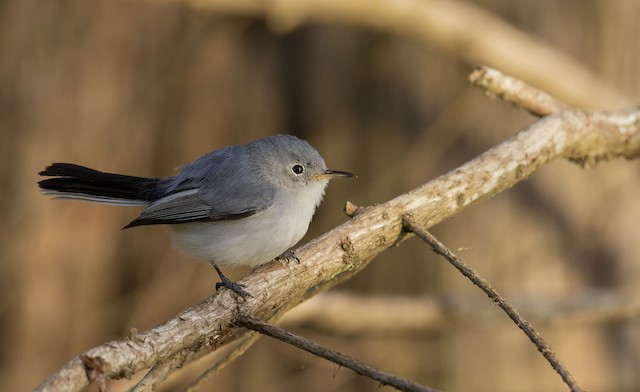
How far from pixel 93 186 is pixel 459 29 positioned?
8.29 feet

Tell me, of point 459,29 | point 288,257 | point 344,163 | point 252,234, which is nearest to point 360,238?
point 288,257

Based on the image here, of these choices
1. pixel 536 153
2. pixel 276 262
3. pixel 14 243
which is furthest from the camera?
pixel 14 243

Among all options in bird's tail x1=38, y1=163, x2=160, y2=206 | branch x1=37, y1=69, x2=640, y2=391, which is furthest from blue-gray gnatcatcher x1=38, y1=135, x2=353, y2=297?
branch x1=37, y1=69, x2=640, y2=391

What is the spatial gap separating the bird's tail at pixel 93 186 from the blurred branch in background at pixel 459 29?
148 centimetres

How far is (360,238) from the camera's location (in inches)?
105

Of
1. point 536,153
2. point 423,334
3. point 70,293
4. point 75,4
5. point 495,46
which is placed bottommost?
point 70,293

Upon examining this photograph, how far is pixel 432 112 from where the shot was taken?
4.90 metres

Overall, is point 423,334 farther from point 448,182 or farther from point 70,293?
point 70,293

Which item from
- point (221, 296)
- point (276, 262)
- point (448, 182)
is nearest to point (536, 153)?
point (448, 182)

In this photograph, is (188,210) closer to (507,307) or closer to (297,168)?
(297,168)

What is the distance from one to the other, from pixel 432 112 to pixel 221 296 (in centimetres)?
287

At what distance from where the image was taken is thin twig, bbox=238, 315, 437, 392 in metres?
1.91

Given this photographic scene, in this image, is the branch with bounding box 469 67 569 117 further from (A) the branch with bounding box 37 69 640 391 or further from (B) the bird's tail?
(B) the bird's tail

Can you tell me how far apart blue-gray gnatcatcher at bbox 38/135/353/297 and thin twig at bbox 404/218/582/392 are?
0.63 metres
